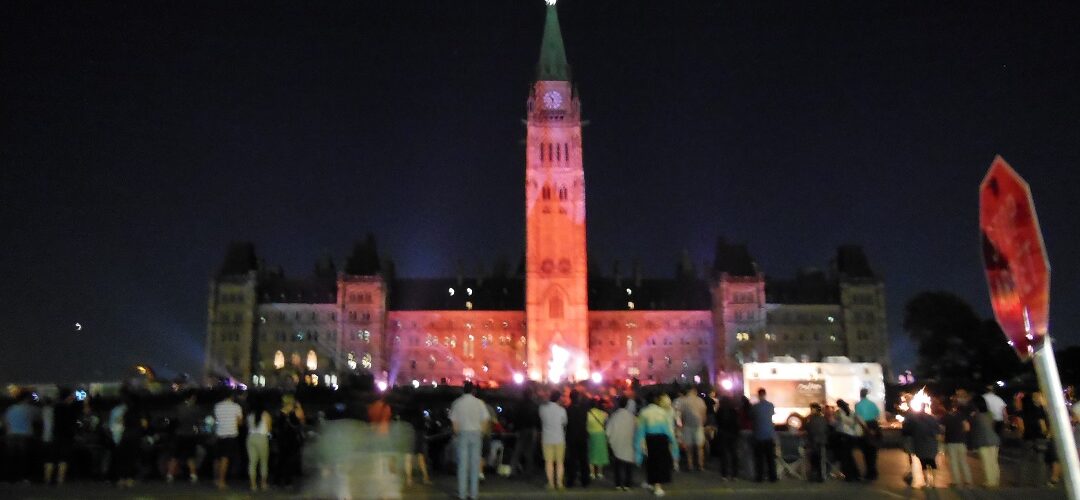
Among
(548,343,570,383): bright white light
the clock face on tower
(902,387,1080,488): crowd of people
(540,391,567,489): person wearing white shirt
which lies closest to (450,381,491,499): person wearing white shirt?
(540,391,567,489): person wearing white shirt

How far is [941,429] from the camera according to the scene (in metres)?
18.1

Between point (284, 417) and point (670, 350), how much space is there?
325 ft

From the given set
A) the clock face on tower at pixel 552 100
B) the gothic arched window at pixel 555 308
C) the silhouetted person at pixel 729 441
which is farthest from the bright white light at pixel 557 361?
the silhouetted person at pixel 729 441

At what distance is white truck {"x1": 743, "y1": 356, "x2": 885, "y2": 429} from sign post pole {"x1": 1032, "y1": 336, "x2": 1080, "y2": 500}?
22.7 metres

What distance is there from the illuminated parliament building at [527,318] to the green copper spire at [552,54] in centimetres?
16

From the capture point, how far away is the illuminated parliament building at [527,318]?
109 meters

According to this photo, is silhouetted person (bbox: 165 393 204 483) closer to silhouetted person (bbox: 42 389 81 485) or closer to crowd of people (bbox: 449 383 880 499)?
silhouetted person (bbox: 42 389 81 485)

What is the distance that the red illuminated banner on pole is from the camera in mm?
4500

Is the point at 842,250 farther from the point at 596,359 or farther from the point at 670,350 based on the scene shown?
the point at 596,359

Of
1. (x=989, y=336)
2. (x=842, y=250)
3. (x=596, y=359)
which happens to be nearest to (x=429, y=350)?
(x=596, y=359)

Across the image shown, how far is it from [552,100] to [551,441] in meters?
95.0

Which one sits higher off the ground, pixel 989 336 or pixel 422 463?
pixel 989 336

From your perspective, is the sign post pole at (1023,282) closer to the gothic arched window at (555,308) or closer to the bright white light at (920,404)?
the bright white light at (920,404)

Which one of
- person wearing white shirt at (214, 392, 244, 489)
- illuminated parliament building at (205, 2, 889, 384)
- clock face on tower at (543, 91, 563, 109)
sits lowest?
person wearing white shirt at (214, 392, 244, 489)
